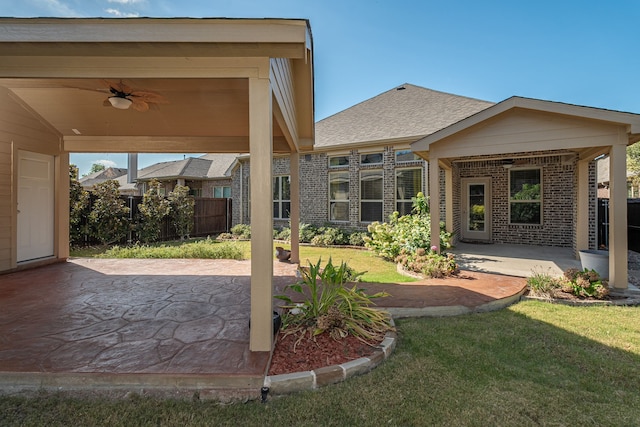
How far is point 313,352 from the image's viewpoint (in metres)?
2.85

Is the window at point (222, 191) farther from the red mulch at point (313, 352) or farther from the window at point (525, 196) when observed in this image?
the red mulch at point (313, 352)

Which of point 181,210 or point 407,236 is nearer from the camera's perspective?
point 407,236

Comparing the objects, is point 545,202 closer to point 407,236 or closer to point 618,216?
point 618,216

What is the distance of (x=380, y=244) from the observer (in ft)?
28.5

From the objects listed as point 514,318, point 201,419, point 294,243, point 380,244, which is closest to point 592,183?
point 380,244

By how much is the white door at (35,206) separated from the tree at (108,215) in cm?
384

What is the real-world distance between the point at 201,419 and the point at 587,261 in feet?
21.8

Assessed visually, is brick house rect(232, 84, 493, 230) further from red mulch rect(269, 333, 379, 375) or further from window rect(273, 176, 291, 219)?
red mulch rect(269, 333, 379, 375)

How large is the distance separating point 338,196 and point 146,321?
9.51 metres

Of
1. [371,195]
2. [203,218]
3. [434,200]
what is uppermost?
[371,195]

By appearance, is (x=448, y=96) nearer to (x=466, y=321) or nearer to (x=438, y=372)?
(x=466, y=321)

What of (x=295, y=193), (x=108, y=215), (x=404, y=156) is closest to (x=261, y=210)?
(x=295, y=193)

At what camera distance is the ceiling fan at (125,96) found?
4.07 m

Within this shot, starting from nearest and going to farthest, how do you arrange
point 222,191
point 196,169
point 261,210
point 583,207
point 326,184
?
point 261,210 → point 583,207 → point 326,184 → point 222,191 → point 196,169
